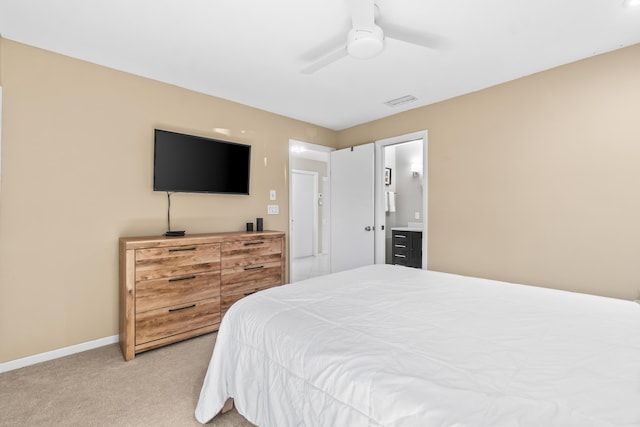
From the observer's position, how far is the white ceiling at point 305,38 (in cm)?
188

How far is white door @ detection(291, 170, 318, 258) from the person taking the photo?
6879 mm

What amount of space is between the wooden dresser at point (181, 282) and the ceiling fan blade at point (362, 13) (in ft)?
7.09

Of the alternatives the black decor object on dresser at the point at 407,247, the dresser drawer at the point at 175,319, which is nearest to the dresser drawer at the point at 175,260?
the dresser drawer at the point at 175,319

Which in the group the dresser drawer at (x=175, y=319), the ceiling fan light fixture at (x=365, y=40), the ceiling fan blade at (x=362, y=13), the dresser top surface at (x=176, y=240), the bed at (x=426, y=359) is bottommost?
the dresser drawer at (x=175, y=319)

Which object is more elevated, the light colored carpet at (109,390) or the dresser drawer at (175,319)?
the dresser drawer at (175,319)

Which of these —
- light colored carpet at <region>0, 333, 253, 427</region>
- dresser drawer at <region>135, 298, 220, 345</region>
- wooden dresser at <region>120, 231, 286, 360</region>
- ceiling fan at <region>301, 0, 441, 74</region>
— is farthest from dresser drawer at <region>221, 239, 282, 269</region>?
ceiling fan at <region>301, 0, 441, 74</region>

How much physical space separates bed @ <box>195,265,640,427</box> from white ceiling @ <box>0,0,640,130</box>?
1.80 meters

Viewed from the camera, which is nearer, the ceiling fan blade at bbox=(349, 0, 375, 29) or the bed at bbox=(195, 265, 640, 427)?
the bed at bbox=(195, 265, 640, 427)

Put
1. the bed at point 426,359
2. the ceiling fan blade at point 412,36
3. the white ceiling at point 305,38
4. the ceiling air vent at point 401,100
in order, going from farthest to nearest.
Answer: the ceiling air vent at point 401,100
the ceiling fan blade at point 412,36
the white ceiling at point 305,38
the bed at point 426,359

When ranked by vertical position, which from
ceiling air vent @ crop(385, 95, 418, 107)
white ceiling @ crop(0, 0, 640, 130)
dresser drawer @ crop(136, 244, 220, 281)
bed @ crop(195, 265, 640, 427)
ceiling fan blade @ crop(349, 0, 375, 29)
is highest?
ceiling air vent @ crop(385, 95, 418, 107)

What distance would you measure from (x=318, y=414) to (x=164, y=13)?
7.98ft

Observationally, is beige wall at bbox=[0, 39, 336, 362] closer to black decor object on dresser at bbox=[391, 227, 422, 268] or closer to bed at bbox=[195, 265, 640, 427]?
bed at bbox=[195, 265, 640, 427]

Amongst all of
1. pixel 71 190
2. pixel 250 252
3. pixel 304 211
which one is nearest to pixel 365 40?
pixel 250 252

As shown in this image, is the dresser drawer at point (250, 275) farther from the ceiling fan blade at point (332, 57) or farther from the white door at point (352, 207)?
the ceiling fan blade at point (332, 57)
